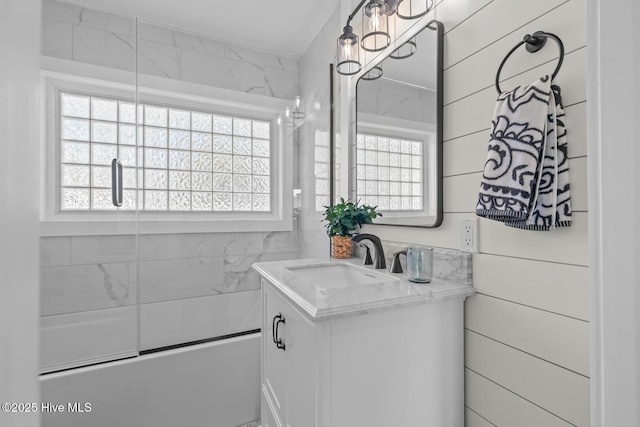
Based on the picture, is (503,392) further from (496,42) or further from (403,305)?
(496,42)

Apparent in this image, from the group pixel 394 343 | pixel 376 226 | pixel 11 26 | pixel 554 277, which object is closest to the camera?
pixel 11 26

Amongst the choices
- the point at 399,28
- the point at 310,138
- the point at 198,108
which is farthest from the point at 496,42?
the point at 198,108

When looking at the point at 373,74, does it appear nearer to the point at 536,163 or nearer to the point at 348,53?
the point at 348,53

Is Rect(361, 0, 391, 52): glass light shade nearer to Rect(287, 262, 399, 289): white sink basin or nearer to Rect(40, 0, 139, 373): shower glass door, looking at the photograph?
Rect(287, 262, 399, 289): white sink basin

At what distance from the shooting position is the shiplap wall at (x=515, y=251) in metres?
0.79

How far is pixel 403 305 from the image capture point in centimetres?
94

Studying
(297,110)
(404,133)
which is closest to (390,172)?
(404,133)

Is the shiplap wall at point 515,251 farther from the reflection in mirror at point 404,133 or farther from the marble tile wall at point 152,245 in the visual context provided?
the marble tile wall at point 152,245

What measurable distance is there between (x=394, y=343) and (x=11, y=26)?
102 cm

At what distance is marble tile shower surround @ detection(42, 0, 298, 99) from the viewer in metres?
1.92

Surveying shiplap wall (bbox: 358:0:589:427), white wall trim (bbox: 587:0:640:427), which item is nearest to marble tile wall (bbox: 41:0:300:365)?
shiplap wall (bbox: 358:0:589:427)

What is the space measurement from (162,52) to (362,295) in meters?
2.27

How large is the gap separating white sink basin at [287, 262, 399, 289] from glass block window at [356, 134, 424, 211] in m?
0.35

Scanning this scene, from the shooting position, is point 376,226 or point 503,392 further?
point 376,226
